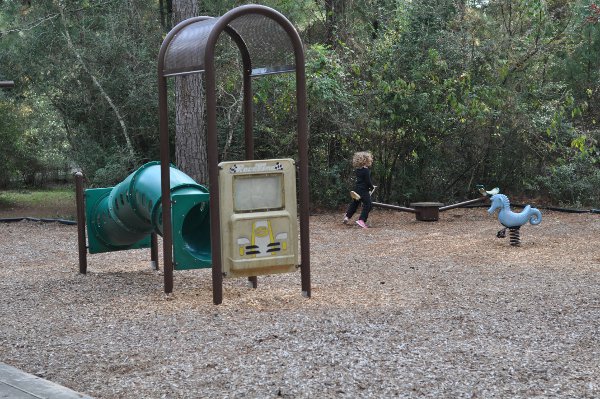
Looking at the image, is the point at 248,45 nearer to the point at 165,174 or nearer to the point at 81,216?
the point at 165,174

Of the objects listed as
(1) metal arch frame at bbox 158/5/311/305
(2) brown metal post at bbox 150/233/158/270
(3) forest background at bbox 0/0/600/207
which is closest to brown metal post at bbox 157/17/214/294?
(1) metal arch frame at bbox 158/5/311/305

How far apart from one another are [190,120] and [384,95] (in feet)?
10.3

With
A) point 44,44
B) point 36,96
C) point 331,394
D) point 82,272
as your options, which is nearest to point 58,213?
point 36,96

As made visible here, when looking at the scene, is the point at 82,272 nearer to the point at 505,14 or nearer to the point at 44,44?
the point at 44,44

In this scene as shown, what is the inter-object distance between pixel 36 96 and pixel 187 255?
9.91 meters

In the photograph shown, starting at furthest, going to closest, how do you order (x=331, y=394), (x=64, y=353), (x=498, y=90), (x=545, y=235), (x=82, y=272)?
(x=498, y=90)
(x=545, y=235)
(x=82, y=272)
(x=64, y=353)
(x=331, y=394)

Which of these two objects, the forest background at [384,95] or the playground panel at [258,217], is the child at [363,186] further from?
the playground panel at [258,217]

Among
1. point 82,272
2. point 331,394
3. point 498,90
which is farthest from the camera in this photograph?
point 498,90

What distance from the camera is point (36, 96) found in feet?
51.7

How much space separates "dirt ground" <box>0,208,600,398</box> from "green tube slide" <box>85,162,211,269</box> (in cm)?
33

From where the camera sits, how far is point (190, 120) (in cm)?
1312

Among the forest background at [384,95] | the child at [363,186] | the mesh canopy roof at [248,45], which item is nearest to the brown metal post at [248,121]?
the mesh canopy roof at [248,45]

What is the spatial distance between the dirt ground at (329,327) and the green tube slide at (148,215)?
0.33 metres

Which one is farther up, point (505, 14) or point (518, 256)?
point (505, 14)
